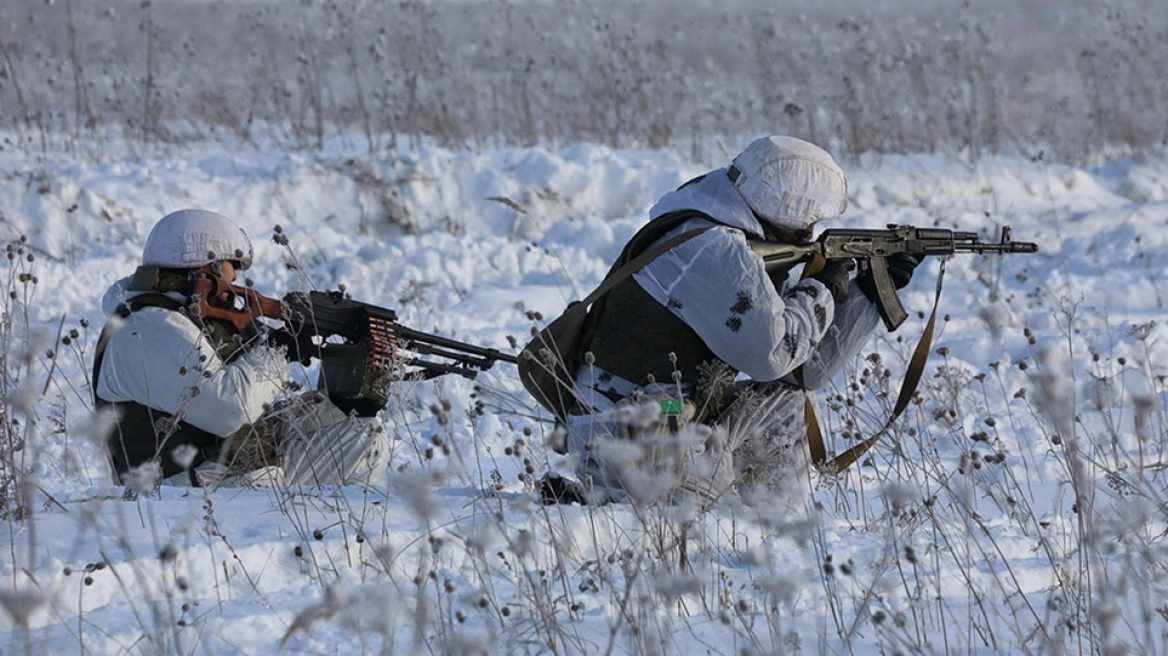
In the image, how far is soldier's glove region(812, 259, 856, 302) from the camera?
3.85m

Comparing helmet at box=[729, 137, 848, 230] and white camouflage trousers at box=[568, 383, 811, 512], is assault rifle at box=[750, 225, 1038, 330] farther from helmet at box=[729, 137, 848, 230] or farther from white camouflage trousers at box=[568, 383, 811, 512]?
white camouflage trousers at box=[568, 383, 811, 512]

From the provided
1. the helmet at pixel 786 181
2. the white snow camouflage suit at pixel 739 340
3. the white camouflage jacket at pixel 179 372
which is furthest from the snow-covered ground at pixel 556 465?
the helmet at pixel 786 181

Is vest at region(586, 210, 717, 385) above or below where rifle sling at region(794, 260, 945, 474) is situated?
above

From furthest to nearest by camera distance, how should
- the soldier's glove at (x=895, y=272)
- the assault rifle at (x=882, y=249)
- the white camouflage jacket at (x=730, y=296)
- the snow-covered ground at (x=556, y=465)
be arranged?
the soldier's glove at (x=895, y=272) → the assault rifle at (x=882, y=249) → the white camouflage jacket at (x=730, y=296) → the snow-covered ground at (x=556, y=465)

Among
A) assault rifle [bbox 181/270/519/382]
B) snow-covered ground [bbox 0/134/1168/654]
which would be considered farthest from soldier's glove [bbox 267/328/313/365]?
snow-covered ground [bbox 0/134/1168/654]

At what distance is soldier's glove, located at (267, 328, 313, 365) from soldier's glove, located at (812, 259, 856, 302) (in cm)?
165

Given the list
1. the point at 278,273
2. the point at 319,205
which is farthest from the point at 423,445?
the point at 319,205

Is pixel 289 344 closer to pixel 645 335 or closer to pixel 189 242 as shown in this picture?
pixel 189 242

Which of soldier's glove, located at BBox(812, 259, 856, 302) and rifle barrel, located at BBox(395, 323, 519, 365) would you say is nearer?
soldier's glove, located at BBox(812, 259, 856, 302)

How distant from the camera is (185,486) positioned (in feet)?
13.3

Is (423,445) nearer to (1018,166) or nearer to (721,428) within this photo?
(721,428)

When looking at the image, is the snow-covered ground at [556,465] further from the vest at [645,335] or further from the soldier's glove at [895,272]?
the vest at [645,335]

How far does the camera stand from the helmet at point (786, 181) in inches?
146

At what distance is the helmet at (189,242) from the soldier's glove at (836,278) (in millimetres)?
1787
